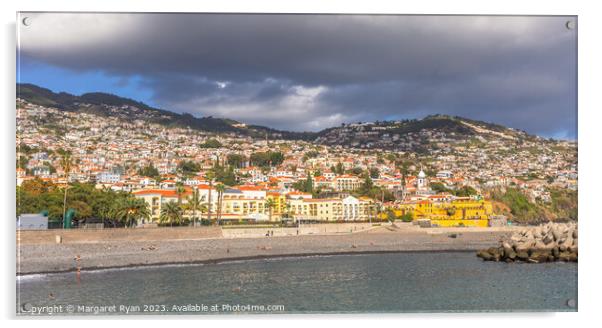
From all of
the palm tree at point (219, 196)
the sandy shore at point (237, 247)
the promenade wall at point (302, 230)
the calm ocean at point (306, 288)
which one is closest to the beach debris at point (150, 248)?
the sandy shore at point (237, 247)

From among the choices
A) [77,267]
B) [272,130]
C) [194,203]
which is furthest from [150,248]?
[272,130]

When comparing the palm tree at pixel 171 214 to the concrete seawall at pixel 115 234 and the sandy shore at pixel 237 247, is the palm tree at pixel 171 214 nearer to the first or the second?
the concrete seawall at pixel 115 234

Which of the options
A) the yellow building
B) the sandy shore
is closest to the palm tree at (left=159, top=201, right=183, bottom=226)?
the sandy shore

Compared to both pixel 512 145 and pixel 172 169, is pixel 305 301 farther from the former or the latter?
pixel 172 169

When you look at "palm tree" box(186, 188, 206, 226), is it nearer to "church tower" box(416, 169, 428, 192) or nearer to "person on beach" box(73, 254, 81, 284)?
"person on beach" box(73, 254, 81, 284)

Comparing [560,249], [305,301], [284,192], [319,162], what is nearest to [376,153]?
[319,162]

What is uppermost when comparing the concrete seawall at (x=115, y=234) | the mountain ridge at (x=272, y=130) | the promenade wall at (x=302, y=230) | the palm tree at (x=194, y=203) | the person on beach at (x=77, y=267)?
the mountain ridge at (x=272, y=130)
